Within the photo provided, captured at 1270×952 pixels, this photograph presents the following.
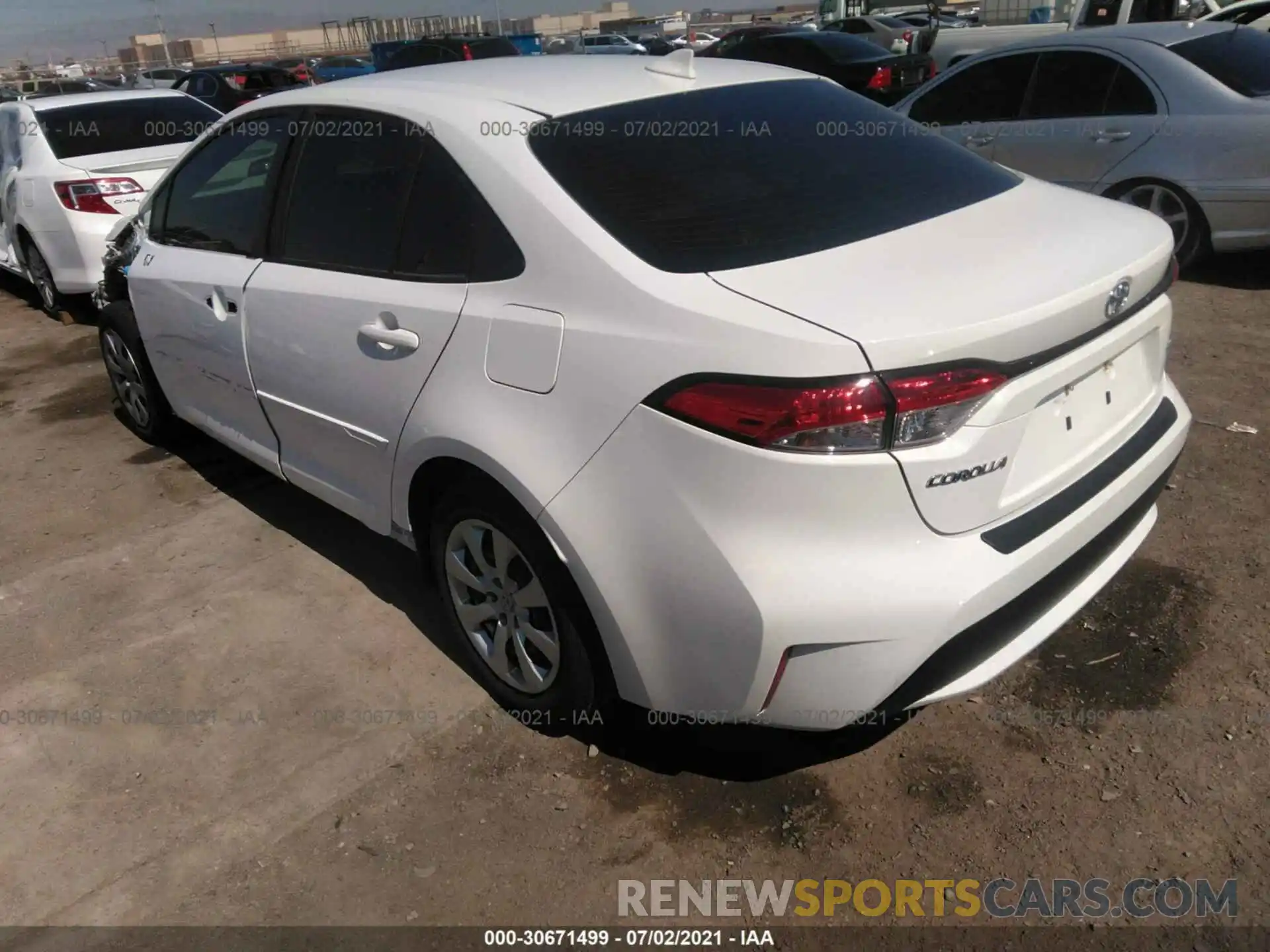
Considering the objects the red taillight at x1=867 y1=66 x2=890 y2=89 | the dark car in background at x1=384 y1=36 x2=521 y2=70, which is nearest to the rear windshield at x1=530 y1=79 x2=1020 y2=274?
the red taillight at x1=867 y1=66 x2=890 y2=89

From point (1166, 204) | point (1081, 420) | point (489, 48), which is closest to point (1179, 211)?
point (1166, 204)

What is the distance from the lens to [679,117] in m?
2.79

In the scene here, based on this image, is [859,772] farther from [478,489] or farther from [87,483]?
[87,483]

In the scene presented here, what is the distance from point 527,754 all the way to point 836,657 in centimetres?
108

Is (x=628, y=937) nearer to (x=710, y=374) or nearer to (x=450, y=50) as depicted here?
(x=710, y=374)

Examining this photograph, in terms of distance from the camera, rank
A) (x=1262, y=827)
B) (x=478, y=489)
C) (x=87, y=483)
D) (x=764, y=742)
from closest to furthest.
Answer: (x=1262, y=827) → (x=478, y=489) → (x=764, y=742) → (x=87, y=483)

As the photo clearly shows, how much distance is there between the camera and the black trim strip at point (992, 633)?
7.03 ft

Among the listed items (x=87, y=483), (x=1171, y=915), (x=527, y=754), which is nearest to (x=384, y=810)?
(x=527, y=754)

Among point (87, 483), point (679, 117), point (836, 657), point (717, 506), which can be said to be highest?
point (679, 117)

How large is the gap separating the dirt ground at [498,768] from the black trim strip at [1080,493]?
0.73 metres

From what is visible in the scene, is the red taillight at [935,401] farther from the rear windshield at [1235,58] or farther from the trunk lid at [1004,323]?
the rear windshield at [1235,58]

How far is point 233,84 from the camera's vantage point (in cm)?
2055

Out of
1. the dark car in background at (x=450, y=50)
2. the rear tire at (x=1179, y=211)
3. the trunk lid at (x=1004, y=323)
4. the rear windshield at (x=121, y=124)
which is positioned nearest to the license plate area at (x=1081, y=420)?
the trunk lid at (x=1004, y=323)

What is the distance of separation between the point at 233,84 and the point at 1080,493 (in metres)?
22.0
